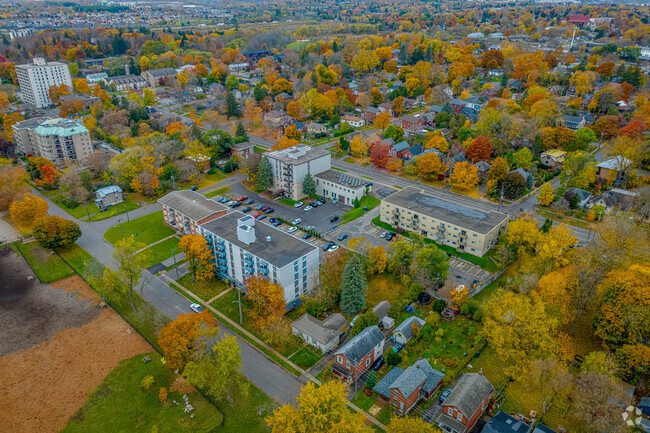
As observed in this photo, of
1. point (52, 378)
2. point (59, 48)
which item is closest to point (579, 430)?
point (52, 378)

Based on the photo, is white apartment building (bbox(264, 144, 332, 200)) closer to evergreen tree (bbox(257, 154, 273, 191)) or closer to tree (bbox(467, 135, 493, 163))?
evergreen tree (bbox(257, 154, 273, 191))

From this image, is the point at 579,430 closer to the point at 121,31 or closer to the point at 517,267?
the point at 517,267

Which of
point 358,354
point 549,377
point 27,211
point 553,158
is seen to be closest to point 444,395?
point 358,354

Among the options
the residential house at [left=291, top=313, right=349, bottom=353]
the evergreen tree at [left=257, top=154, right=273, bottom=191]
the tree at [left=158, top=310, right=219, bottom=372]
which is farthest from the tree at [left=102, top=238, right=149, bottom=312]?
the evergreen tree at [left=257, top=154, right=273, bottom=191]

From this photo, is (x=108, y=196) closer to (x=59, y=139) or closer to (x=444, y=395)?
(x=59, y=139)

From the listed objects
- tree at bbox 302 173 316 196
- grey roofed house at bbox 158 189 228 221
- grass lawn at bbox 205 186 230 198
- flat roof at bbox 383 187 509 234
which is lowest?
grass lawn at bbox 205 186 230 198

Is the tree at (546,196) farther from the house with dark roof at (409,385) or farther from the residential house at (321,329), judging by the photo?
the residential house at (321,329)

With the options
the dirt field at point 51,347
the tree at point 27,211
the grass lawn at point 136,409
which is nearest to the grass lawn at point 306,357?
the grass lawn at point 136,409

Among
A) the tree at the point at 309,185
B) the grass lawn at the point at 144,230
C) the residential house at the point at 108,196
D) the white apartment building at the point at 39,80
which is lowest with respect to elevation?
the grass lawn at the point at 144,230

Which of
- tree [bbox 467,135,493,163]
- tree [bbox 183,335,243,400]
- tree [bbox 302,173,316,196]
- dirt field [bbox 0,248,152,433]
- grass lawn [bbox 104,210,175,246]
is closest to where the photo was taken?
tree [bbox 183,335,243,400]
